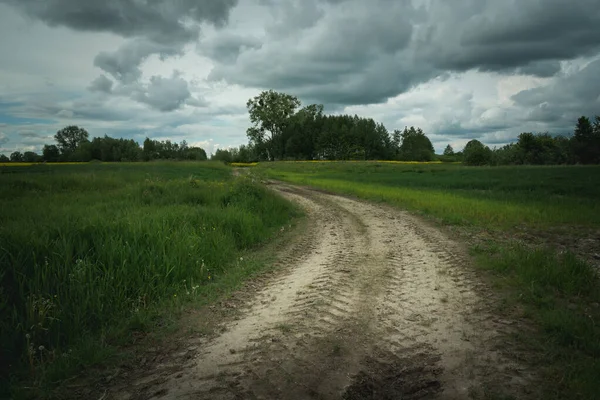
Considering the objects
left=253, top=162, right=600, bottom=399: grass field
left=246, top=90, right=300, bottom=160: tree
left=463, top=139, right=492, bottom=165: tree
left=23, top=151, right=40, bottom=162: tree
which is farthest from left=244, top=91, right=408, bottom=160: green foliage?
left=253, top=162, right=600, bottom=399: grass field

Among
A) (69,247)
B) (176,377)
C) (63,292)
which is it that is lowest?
(176,377)

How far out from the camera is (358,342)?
479 cm

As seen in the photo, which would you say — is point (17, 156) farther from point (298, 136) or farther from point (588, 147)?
point (588, 147)

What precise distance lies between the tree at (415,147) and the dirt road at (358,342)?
10385cm

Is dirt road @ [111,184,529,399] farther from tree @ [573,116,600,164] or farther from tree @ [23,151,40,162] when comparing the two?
tree @ [23,151,40,162]

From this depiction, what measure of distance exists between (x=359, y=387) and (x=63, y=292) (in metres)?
5.26

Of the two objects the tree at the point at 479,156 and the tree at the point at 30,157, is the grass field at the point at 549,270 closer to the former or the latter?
the tree at the point at 479,156

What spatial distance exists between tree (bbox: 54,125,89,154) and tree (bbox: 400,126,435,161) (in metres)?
96.1

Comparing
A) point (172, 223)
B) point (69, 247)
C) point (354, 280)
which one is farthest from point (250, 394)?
point (172, 223)

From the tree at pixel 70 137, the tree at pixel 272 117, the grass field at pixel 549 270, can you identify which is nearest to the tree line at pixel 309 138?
the tree at pixel 272 117

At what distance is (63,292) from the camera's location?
5.94 m

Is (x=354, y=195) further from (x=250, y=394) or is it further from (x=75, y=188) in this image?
(x=250, y=394)

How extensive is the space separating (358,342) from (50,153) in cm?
9598

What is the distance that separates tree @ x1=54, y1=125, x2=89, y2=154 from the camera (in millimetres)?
91794
